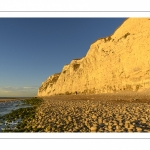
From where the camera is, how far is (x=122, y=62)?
28.3 m

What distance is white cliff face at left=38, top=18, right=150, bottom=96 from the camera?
2359 cm

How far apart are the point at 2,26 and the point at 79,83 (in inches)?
1454

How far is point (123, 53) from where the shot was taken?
2839 centimetres

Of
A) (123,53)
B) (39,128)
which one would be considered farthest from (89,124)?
(123,53)

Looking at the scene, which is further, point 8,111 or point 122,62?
point 122,62

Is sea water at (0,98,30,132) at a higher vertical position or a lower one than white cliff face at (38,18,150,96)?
lower

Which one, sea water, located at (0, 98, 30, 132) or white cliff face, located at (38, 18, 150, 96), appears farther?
white cliff face, located at (38, 18, 150, 96)

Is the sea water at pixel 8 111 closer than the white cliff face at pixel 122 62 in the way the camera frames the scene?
Yes

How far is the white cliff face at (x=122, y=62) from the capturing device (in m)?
23.6

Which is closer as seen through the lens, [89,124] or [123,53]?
[89,124]

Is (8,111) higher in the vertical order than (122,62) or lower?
lower

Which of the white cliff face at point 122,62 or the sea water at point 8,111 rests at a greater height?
the white cliff face at point 122,62
